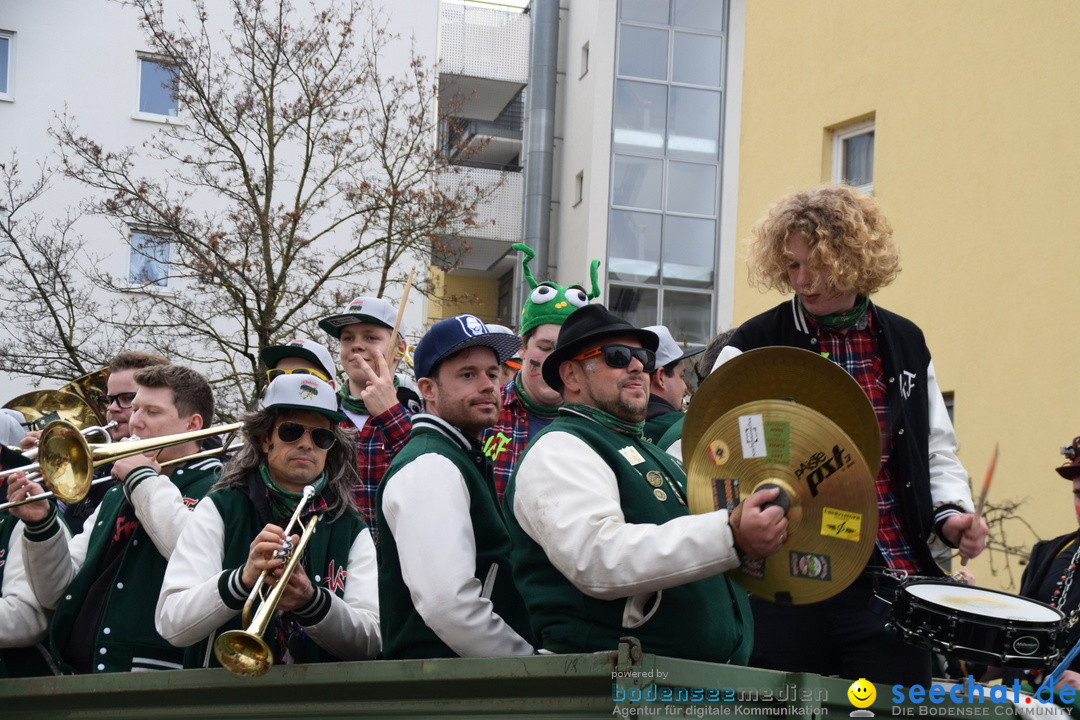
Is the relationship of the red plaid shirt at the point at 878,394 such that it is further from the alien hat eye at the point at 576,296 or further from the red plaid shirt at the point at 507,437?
the alien hat eye at the point at 576,296

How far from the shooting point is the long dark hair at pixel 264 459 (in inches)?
187

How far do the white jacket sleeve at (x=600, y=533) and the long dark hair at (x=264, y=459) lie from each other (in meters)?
1.40

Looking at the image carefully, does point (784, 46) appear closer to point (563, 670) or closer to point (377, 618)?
point (377, 618)

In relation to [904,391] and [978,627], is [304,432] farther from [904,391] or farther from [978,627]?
[978,627]

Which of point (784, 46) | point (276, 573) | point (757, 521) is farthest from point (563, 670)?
point (784, 46)

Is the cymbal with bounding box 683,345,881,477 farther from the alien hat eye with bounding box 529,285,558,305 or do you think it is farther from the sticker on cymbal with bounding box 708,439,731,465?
the alien hat eye with bounding box 529,285,558,305

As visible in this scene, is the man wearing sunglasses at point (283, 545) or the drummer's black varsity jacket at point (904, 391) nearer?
the drummer's black varsity jacket at point (904, 391)

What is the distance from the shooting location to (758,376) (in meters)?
3.56

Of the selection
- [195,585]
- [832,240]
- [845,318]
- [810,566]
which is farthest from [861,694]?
[195,585]

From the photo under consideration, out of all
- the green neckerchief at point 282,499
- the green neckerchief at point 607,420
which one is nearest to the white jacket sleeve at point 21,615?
the green neckerchief at point 282,499

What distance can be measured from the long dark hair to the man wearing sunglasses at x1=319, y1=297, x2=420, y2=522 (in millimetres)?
129

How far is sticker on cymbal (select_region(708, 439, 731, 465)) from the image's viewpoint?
3391 millimetres

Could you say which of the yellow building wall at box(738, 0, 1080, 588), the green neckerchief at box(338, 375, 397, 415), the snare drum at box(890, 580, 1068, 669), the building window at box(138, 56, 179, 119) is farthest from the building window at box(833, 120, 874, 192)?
the building window at box(138, 56, 179, 119)

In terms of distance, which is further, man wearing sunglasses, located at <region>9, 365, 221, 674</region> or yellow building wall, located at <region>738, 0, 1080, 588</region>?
yellow building wall, located at <region>738, 0, 1080, 588</region>
